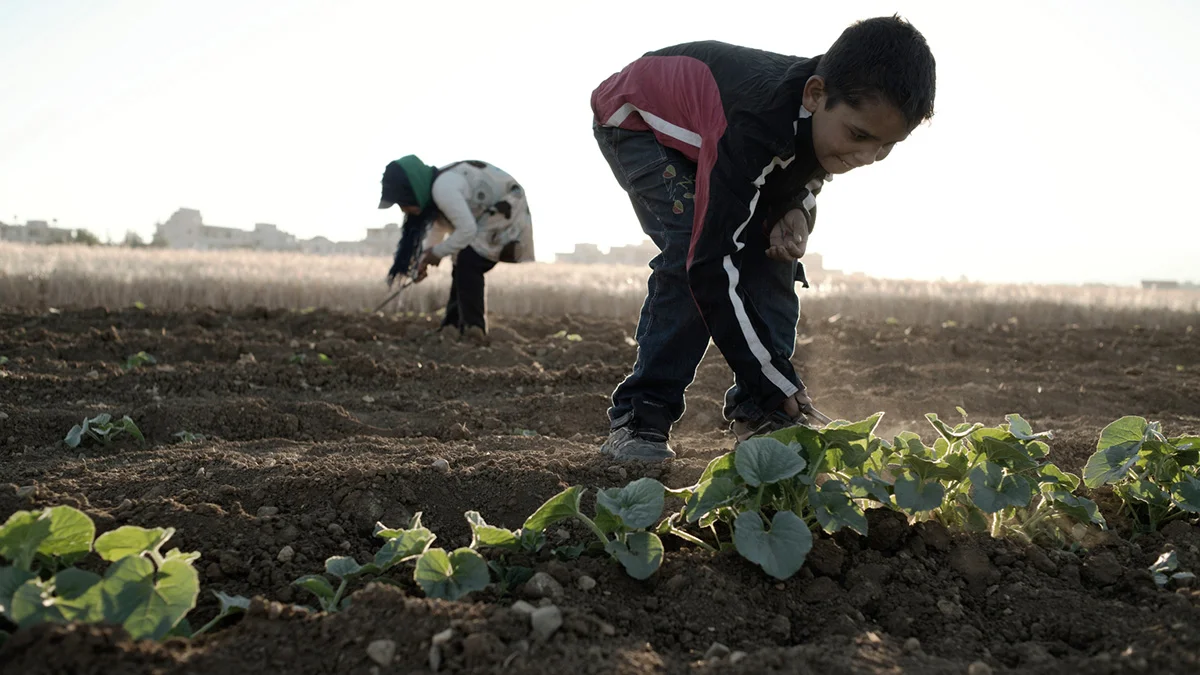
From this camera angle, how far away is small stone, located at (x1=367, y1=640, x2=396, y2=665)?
1417mm

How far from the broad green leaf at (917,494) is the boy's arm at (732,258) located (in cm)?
85

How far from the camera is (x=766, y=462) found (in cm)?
190

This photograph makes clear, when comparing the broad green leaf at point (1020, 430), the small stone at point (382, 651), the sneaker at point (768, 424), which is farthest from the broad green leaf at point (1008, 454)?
the small stone at point (382, 651)

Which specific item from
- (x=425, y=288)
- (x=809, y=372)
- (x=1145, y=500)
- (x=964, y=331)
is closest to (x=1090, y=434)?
(x=1145, y=500)

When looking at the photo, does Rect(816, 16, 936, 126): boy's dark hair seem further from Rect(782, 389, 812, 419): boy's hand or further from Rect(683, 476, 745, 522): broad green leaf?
Rect(683, 476, 745, 522): broad green leaf

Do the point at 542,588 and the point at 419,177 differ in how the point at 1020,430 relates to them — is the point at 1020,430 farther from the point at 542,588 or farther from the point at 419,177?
the point at 419,177

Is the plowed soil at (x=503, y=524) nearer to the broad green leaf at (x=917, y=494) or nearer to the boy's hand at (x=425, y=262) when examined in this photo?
the broad green leaf at (x=917, y=494)

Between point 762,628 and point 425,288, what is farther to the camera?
point 425,288

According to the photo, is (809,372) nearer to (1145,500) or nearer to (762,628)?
(1145,500)

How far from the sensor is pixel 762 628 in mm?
1723

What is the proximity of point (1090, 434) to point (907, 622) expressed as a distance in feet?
7.51

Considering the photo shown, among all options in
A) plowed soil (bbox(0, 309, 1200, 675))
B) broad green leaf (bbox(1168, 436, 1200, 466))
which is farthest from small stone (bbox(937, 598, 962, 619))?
broad green leaf (bbox(1168, 436, 1200, 466))

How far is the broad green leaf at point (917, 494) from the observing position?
6.52 feet

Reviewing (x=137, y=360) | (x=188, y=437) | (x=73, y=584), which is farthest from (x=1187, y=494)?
(x=137, y=360)
